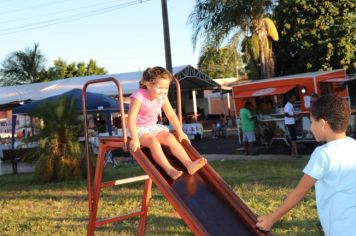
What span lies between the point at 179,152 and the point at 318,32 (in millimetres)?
27829

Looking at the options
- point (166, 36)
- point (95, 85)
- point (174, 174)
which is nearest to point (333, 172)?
point (174, 174)

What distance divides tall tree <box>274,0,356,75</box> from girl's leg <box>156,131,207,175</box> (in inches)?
1062

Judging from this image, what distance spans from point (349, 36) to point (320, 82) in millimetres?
14366

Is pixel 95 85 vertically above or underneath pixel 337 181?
above

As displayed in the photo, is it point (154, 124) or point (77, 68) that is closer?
point (154, 124)

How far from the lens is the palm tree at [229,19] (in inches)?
996

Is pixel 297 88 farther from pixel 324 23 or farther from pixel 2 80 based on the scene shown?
pixel 2 80

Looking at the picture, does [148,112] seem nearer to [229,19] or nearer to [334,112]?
[334,112]

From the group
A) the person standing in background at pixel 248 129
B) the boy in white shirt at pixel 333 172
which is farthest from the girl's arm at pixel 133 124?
the person standing in background at pixel 248 129

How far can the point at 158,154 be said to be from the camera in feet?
15.1

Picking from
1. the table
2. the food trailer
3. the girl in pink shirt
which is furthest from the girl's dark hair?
the table

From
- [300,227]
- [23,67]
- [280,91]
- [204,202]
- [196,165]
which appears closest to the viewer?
[204,202]

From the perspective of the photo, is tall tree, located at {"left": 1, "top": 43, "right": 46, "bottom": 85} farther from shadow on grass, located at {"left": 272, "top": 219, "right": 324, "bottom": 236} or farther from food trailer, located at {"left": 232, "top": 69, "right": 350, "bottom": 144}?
shadow on grass, located at {"left": 272, "top": 219, "right": 324, "bottom": 236}

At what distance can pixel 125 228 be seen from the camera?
6.61 metres
